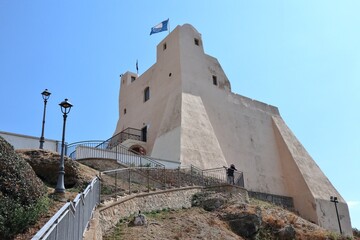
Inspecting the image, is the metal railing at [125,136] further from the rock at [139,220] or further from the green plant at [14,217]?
the green plant at [14,217]

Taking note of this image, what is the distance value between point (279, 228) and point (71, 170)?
28.8 feet

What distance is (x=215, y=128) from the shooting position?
28953mm

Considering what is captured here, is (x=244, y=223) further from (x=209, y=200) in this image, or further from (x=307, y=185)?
(x=307, y=185)

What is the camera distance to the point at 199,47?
3141cm

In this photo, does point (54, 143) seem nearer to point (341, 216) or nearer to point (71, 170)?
point (71, 170)

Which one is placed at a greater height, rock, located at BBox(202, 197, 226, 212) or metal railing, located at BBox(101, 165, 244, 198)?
metal railing, located at BBox(101, 165, 244, 198)

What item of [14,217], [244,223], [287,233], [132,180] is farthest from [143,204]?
[14,217]

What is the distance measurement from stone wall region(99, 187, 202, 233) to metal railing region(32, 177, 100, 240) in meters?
1.31

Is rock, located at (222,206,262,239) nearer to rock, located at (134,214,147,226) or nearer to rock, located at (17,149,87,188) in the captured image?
rock, located at (134,214,147,226)

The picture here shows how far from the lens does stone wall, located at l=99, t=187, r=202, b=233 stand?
40.9ft

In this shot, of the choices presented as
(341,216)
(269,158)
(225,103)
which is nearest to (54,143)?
(225,103)

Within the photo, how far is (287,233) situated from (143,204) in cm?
612

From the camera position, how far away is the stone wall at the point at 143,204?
12.5 meters

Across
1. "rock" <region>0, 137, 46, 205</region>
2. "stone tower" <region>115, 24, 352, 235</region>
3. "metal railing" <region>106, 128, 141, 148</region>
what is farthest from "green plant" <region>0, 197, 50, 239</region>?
"metal railing" <region>106, 128, 141, 148</region>
